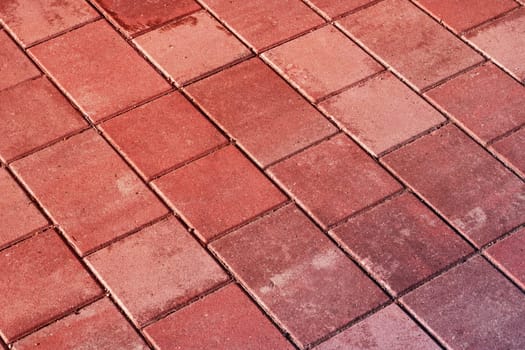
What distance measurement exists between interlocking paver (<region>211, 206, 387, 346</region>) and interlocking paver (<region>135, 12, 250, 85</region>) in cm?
79

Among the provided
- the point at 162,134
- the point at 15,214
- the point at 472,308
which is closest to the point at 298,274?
the point at 472,308

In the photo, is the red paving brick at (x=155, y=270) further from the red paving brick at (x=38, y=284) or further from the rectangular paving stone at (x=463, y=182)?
the rectangular paving stone at (x=463, y=182)

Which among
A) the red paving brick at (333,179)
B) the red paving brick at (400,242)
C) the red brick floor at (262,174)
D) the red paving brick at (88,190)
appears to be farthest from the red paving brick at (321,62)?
the red paving brick at (88,190)

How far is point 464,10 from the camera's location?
391 cm

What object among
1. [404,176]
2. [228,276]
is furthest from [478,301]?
[228,276]

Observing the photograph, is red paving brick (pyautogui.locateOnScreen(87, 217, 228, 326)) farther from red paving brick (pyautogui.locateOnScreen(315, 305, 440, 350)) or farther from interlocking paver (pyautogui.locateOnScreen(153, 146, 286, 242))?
red paving brick (pyautogui.locateOnScreen(315, 305, 440, 350))

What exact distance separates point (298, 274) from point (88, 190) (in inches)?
30.8

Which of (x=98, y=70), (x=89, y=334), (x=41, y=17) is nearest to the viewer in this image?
(x=89, y=334)

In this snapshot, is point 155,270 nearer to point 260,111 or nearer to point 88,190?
point 88,190

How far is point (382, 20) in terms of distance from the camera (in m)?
3.83

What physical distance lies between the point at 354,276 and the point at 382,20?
52.8 inches

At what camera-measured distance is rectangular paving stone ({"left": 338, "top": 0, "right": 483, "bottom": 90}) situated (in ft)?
11.9

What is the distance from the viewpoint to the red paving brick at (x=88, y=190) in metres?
3.03

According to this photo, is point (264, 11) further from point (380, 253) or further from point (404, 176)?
point (380, 253)
